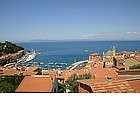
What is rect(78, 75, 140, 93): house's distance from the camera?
6.05ft

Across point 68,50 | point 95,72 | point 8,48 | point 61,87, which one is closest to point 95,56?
point 95,72

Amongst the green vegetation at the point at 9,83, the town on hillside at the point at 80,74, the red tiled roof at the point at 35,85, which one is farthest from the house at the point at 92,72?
the green vegetation at the point at 9,83

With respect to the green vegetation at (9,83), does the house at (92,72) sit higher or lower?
higher

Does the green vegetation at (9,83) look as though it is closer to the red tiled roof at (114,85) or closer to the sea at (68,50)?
the sea at (68,50)

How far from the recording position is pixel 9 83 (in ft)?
6.56

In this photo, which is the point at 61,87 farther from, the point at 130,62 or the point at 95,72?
the point at 130,62

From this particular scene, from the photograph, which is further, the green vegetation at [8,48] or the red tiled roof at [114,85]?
the green vegetation at [8,48]

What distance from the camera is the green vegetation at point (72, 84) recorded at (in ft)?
6.13
